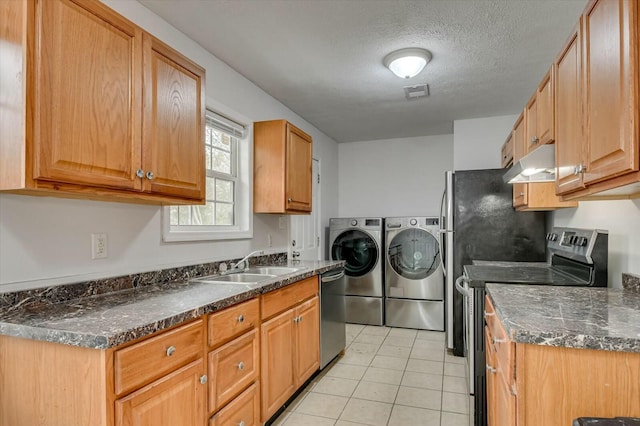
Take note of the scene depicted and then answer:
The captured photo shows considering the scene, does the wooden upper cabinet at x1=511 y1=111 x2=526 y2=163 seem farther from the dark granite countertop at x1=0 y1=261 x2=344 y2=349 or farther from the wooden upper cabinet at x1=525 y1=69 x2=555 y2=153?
the dark granite countertop at x1=0 y1=261 x2=344 y2=349

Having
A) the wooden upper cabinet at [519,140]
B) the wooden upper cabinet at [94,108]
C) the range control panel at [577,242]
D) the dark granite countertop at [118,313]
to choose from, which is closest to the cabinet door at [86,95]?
the wooden upper cabinet at [94,108]

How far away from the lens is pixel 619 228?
2.08 meters

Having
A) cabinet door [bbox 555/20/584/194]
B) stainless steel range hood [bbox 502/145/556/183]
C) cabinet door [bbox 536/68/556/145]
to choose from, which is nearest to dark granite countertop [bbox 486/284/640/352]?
cabinet door [bbox 555/20/584/194]

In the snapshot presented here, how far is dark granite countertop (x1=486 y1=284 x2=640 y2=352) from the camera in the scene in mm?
1132

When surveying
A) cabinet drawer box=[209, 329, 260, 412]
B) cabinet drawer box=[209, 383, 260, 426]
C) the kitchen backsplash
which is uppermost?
the kitchen backsplash

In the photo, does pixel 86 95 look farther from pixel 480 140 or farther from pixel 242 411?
pixel 480 140

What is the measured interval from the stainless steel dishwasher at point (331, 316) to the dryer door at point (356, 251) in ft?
4.32

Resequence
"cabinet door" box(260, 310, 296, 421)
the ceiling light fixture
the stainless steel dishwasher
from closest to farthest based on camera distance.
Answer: "cabinet door" box(260, 310, 296, 421) < the ceiling light fixture < the stainless steel dishwasher

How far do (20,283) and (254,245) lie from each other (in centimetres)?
181

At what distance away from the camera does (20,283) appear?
4.92 ft

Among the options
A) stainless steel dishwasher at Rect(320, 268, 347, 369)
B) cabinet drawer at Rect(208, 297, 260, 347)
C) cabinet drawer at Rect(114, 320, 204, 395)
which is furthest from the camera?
stainless steel dishwasher at Rect(320, 268, 347, 369)

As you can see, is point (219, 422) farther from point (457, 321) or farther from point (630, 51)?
point (457, 321)

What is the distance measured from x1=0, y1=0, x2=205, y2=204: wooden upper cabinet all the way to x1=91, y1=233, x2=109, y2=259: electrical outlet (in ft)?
0.66

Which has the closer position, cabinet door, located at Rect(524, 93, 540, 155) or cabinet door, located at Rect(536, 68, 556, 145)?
cabinet door, located at Rect(536, 68, 556, 145)
